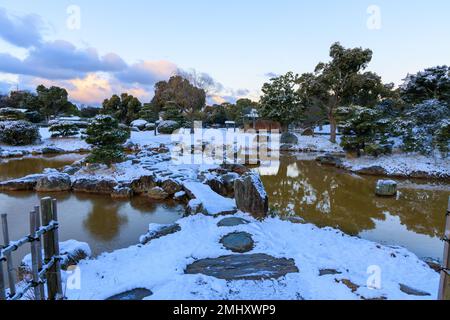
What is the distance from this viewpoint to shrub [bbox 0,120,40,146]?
19.4 metres

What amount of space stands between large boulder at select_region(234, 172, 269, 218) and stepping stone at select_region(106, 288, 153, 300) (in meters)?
3.38

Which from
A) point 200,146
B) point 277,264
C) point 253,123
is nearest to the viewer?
point 277,264

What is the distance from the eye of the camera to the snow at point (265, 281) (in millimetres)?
3701

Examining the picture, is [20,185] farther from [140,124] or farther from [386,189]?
[140,124]

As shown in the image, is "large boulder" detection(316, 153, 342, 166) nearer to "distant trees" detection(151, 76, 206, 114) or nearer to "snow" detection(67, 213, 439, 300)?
"snow" detection(67, 213, 439, 300)

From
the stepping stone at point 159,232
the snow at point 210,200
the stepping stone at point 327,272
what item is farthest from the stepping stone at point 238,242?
the snow at point 210,200

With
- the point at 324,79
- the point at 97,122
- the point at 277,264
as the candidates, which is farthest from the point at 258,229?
the point at 324,79

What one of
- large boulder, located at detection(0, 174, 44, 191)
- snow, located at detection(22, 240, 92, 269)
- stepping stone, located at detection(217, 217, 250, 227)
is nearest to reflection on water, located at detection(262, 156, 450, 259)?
stepping stone, located at detection(217, 217, 250, 227)

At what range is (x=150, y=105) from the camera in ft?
106

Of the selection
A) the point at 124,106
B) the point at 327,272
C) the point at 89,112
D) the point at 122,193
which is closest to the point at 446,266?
the point at 327,272

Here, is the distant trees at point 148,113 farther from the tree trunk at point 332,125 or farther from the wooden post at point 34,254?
the wooden post at point 34,254
